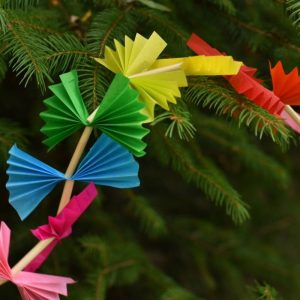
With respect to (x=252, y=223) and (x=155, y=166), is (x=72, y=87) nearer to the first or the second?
(x=155, y=166)

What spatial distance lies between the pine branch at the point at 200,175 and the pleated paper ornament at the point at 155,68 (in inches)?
8.2

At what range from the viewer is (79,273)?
1068 millimetres

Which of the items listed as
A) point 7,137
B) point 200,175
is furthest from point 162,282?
point 7,137

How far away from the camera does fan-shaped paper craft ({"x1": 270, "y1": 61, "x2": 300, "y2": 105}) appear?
24.1 inches

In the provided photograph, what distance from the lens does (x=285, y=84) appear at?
616 millimetres

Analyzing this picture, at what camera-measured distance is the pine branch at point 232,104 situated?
1.96 ft

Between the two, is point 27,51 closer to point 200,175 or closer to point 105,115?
point 105,115

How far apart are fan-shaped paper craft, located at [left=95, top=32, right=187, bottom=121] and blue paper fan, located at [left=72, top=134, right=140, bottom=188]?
0.06m

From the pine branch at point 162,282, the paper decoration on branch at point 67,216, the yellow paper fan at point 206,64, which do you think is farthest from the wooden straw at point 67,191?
the pine branch at point 162,282

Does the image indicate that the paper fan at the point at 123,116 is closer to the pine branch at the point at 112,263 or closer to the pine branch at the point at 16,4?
the pine branch at the point at 16,4

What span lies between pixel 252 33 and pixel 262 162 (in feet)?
1.06

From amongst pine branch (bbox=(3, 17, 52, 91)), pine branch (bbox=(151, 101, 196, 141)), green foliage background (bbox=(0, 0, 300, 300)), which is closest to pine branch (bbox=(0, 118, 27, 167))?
green foliage background (bbox=(0, 0, 300, 300))

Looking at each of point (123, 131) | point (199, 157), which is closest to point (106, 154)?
point (123, 131)

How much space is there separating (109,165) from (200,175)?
273mm
